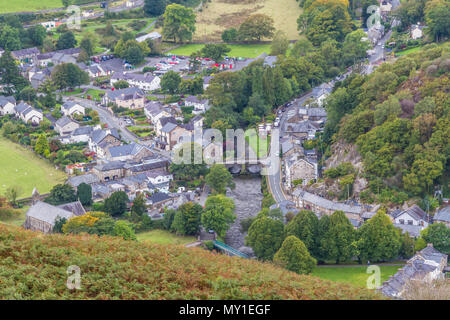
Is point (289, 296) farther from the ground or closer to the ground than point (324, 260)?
farther from the ground

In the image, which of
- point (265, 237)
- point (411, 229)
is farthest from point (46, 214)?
point (411, 229)

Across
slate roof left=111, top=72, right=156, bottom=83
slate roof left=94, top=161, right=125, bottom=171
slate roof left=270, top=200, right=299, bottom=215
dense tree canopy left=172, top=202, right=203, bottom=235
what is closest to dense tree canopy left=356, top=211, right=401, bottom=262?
slate roof left=270, top=200, right=299, bottom=215

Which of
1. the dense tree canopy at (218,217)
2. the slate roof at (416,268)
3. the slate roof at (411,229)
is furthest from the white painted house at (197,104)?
the slate roof at (416,268)

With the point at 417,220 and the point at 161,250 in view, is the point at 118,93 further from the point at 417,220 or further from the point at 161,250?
the point at 161,250

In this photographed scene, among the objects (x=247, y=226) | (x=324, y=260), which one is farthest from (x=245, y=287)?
(x=247, y=226)

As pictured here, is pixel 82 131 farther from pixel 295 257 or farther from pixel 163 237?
pixel 295 257

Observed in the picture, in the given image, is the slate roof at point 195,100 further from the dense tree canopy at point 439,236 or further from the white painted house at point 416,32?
the dense tree canopy at point 439,236
